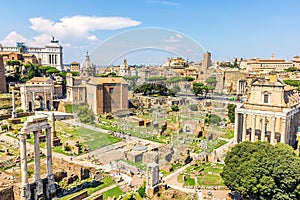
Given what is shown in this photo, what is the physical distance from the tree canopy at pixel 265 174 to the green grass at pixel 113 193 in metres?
7.47

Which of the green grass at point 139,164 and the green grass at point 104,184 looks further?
the green grass at point 139,164

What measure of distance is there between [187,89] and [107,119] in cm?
3004

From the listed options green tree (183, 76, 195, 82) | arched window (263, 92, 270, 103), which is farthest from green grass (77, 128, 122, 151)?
green tree (183, 76, 195, 82)

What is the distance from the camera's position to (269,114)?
2564cm

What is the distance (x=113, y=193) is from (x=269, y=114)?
1656 centimetres

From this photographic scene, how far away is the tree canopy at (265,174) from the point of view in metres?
15.5

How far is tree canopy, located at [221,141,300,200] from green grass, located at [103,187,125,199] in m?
7.47

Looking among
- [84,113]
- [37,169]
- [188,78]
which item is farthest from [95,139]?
[188,78]

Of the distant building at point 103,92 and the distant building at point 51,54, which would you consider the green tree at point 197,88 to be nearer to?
the distant building at point 103,92

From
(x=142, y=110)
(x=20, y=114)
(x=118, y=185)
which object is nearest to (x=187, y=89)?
(x=142, y=110)

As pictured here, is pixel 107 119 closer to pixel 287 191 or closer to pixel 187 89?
pixel 287 191

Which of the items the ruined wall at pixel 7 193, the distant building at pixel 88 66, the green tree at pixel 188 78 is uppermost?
the distant building at pixel 88 66

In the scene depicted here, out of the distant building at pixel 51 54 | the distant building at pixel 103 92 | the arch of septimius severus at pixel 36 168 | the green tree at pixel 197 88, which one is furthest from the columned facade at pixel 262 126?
the distant building at pixel 51 54

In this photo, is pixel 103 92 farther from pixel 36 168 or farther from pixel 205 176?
pixel 36 168
